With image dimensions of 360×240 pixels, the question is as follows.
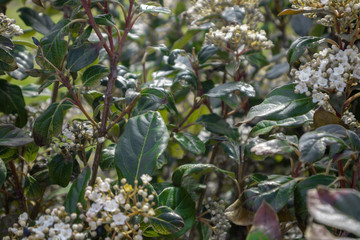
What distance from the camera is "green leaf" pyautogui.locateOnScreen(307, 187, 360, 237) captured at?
0.76 m

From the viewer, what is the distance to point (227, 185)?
1945 millimetres

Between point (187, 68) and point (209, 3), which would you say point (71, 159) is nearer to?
point (187, 68)

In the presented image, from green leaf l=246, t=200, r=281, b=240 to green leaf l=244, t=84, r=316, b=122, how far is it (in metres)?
0.29

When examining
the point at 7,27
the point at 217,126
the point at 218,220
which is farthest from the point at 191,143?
the point at 7,27

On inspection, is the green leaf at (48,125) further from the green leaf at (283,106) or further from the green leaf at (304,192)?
the green leaf at (304,192)

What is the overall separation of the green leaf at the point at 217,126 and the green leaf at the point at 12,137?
0.62 m

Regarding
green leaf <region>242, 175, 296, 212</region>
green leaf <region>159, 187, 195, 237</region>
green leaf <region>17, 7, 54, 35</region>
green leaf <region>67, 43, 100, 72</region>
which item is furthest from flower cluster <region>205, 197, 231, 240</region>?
green leaf <region>17, 7, 54, 35</region>

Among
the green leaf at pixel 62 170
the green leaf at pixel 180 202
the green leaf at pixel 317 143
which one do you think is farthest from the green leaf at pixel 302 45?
the green leaf at pixel 62 170

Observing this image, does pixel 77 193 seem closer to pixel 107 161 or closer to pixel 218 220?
pixel 107 161

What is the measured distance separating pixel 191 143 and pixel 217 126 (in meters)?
0.17

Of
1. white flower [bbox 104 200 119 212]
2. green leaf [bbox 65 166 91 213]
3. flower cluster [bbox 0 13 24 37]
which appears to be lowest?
green leaf [bbox 65 166 91 213]

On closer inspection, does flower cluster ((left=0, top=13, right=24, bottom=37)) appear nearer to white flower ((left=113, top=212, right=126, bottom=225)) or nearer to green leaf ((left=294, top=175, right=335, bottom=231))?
white flower ((left=113, top=212, right=126, bottom=225))

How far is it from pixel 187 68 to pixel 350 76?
0.72 meters

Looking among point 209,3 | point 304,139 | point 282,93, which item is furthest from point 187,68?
point 304,139
